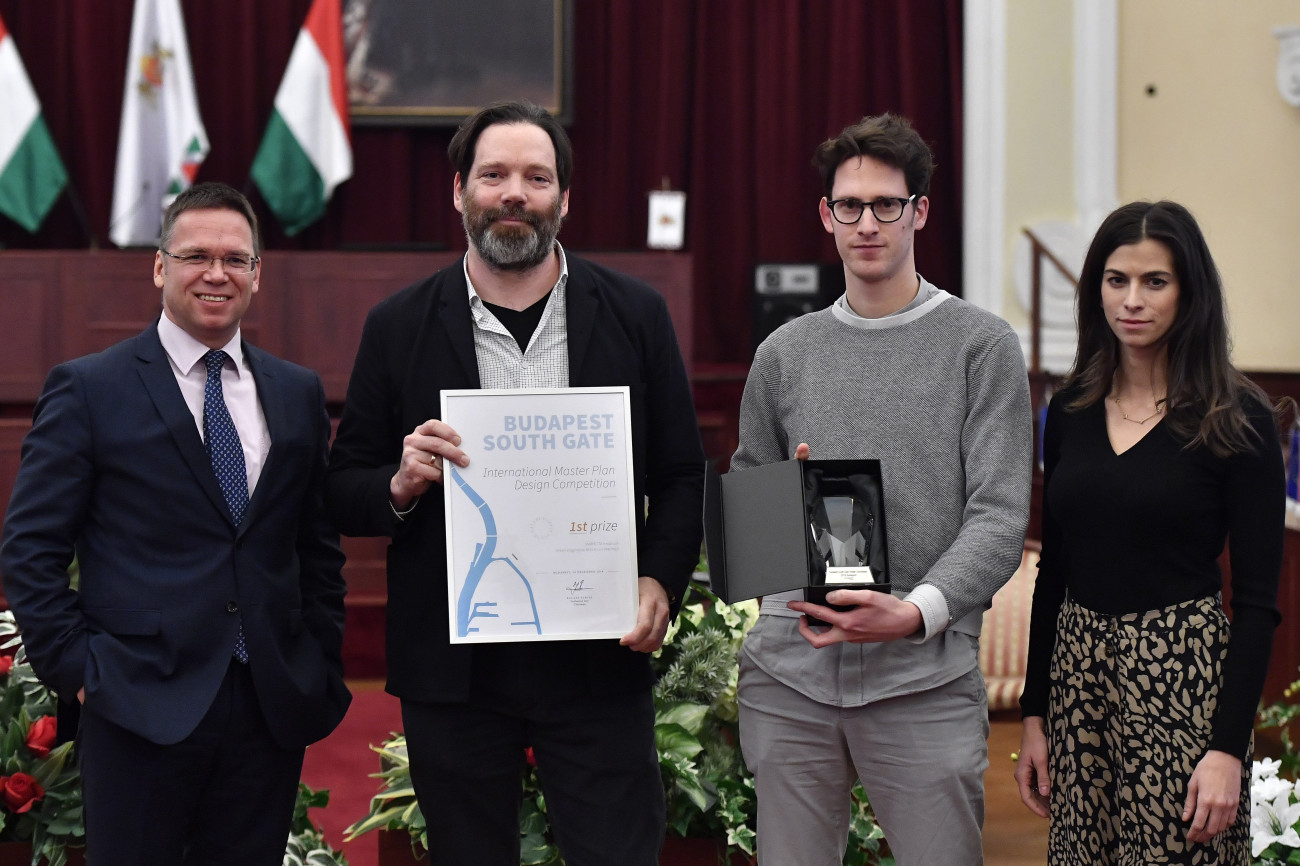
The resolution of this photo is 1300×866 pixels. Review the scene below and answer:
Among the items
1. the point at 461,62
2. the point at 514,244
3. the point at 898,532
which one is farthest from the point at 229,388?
the point at 461,62

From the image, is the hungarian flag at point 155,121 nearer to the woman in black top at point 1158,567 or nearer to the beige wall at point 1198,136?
the beige wall at point 1198,136

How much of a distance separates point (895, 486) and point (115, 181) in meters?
5.48

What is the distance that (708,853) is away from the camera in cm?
240

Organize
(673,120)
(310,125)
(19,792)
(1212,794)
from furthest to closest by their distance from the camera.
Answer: (673,120), (310,125), (19,792), (1212,794)

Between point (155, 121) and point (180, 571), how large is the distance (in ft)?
16.2

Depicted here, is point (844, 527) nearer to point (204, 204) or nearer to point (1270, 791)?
point (204, 204)

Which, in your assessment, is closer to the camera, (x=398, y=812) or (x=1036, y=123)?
(x=398, y=812)

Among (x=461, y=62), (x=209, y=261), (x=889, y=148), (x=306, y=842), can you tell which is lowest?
(x=306, y=842)

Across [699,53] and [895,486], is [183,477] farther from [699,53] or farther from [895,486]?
[699,53]

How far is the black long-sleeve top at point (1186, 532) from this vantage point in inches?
64.5

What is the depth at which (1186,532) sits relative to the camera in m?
1.67

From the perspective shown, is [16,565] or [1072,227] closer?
[16,565]

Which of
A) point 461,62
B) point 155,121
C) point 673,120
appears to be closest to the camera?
point 155,121

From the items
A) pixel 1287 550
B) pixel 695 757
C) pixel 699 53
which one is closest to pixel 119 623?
pixel 695 757
